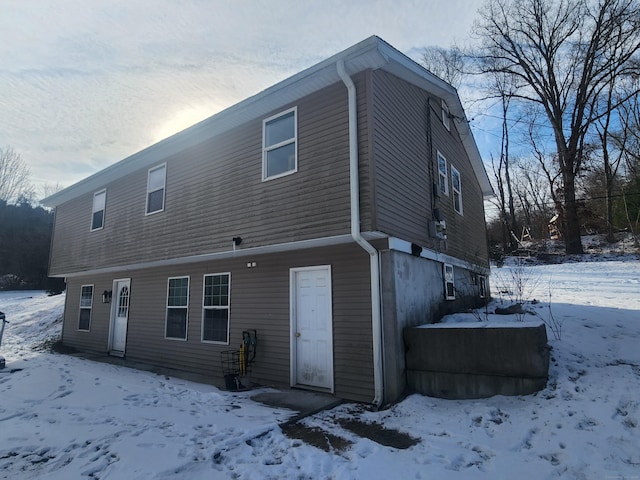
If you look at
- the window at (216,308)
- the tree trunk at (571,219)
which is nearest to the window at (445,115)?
the window at (216,308)

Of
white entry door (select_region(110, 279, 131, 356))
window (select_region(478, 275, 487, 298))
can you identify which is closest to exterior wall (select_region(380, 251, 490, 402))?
window (select_region(478, 275, 487, 298))

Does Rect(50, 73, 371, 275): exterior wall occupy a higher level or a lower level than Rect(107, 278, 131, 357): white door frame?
higher

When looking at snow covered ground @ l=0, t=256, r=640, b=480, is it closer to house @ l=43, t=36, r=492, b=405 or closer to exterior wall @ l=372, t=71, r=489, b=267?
house @ l=43, t=36, r=492, b=405

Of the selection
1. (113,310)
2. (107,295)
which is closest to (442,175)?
(113,310)

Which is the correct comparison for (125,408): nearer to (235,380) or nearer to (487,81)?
(235,380)

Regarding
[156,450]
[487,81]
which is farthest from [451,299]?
[487,81]

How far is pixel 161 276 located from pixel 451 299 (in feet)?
26.3

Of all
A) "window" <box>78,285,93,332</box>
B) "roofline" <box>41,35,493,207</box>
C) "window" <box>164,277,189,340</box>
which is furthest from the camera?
"window" <box>78,285,93,332</box>

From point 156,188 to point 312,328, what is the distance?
638 cm

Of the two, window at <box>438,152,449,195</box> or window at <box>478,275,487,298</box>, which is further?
window at <box>478,275,487,298</box>

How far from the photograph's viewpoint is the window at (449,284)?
29.5ft

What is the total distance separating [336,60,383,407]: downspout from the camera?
5902mm

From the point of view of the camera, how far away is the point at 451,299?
9242 mm

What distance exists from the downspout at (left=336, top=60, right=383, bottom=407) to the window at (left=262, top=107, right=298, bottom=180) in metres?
1.33
